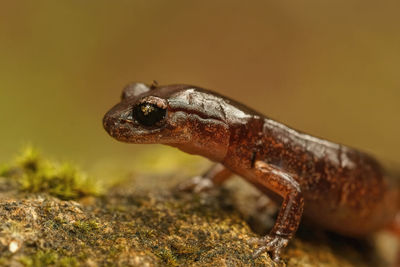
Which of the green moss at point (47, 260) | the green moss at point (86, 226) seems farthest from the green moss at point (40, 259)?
the green moss at point (86, 226)

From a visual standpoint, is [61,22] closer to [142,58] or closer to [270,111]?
[142,58]

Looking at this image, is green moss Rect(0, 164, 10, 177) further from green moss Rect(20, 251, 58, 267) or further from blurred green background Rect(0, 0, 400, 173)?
blurred green background Rect(0, 0, 400, 173)

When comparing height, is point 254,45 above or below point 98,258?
above

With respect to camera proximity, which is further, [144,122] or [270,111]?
[270,111]

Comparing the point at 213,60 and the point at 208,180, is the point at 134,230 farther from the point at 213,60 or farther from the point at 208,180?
the point at 213,60

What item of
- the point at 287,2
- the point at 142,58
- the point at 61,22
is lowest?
the point at 142,58

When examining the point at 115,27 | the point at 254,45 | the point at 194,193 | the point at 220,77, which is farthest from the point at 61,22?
the point at 194,193

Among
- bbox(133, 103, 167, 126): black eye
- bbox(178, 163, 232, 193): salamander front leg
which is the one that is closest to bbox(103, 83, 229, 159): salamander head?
bbox(133, 103, 167, 126): black eye

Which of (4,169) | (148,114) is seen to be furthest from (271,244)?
(4,169)
